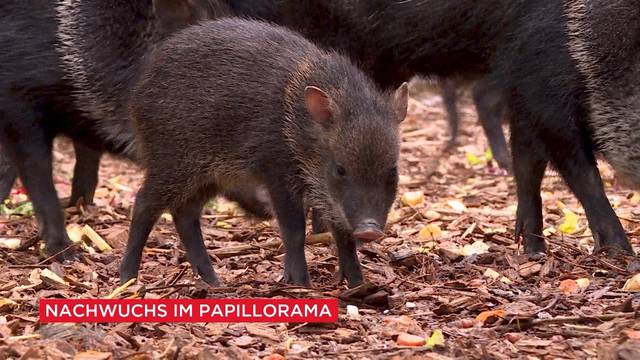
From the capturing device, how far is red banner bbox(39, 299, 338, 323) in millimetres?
5176

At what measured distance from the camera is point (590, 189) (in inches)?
267

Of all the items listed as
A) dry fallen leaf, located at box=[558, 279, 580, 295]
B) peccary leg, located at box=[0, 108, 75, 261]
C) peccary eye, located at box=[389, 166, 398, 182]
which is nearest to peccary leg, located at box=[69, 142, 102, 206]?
peccary leg, located at box=[0, 108, 75, 261]

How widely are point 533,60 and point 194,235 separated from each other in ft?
7.10

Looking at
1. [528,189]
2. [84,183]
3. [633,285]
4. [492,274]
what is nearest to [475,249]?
[528,189]

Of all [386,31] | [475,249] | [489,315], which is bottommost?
[489,315]

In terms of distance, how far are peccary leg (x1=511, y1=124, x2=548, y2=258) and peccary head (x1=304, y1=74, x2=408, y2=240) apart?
4.95ft

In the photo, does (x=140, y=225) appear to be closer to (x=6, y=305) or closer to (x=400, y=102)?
(x=6, y=305)

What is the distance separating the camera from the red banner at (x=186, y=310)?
5176 mm

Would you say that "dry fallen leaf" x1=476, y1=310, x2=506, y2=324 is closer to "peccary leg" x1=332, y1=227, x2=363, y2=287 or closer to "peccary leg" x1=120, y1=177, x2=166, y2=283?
"peccary leg" x1=332, y1=227, x2=363, y2=287

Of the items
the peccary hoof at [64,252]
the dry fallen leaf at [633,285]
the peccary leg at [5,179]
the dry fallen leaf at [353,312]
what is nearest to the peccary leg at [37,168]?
the peccary hoof at [64,252]

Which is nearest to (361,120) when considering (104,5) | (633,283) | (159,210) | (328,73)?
(328,73)

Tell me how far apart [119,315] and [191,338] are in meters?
0.45

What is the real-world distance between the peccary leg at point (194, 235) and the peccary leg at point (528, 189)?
1.94 meters

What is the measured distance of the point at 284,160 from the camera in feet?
18.9
